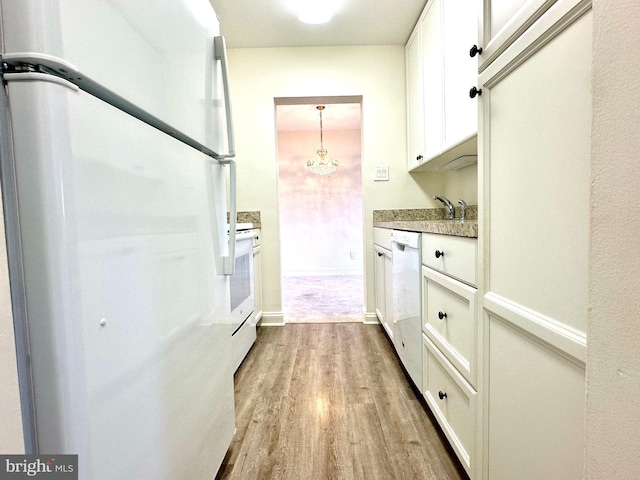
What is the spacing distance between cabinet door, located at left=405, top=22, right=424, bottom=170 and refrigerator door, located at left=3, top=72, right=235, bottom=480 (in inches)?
75.6

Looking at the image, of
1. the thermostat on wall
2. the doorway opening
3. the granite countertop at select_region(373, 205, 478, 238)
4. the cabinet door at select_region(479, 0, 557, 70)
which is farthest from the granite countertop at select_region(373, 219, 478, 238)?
the doorway opening

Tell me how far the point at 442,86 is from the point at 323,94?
3.82ft

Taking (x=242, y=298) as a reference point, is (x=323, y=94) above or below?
above

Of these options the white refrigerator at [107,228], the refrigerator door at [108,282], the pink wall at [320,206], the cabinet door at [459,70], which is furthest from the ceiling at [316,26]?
the pink wall at [320,206]

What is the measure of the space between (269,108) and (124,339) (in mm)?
2536

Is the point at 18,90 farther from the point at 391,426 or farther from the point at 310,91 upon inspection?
the point at 310,91

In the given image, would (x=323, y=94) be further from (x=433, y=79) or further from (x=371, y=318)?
(x=371, y=318)

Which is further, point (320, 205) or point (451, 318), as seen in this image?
point (320, 205)

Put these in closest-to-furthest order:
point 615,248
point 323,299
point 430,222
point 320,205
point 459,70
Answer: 1. point 615,248
2. point 430,222
3. point 459,70
4. point 323,299
5. point 320,205

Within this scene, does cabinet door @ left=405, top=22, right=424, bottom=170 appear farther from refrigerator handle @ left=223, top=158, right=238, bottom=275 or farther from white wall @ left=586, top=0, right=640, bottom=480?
white wall @ left=586, top=0, right=640, bottom=480

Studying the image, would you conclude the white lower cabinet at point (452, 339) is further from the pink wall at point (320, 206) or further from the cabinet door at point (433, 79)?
the pink wall at point (320, 206)

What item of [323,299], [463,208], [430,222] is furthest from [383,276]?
[323,299]

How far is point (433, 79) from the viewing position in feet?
6.56

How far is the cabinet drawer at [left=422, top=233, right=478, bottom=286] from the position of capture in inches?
38.6
